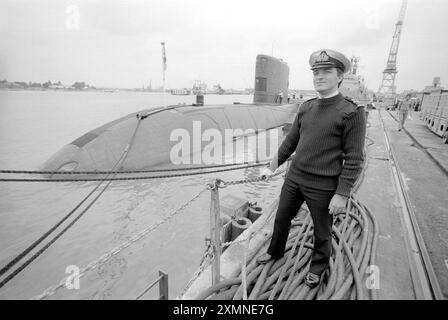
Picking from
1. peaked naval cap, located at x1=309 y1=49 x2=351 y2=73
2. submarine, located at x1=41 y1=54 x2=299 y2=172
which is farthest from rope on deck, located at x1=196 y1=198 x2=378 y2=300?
submarine, located at x1=41 y1=54 x2=299 y2=172

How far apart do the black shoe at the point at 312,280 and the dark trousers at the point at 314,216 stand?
0.13 ft

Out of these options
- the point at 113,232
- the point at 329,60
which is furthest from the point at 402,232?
the point at 113,232

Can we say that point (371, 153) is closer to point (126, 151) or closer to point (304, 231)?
point (304, 231)

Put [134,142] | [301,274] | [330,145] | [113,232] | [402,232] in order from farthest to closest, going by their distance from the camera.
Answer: [134,142], [113,232], [402,232], [301,274], [330,145]

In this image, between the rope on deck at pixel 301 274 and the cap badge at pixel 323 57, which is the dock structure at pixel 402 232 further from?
the cap badge at pixel 323 57

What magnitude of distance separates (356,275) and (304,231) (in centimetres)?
110

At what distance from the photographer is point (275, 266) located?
3.11m

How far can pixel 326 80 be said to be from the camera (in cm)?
249

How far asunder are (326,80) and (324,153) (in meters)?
0.70

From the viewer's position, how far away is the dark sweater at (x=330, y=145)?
2.41m

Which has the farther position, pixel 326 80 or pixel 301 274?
pixel 301 274

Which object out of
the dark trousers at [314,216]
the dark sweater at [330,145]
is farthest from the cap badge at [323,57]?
the dark trousers at [314,216]

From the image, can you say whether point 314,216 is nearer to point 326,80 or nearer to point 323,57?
point 326,80

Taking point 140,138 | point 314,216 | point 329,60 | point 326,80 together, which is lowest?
point 140,138
